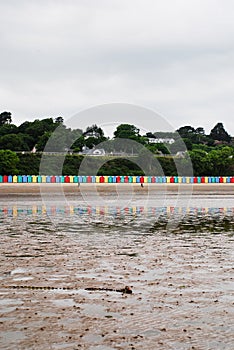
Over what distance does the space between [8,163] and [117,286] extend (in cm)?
7788

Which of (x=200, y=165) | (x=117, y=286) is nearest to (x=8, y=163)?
(x=200, y=165)

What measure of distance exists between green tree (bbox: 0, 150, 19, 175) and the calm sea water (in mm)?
67403

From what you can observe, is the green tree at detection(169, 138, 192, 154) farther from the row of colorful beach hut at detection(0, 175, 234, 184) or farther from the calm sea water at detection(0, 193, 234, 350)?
the calm sea water at detection(0, 193, 234, 350)

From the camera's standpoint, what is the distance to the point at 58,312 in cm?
848

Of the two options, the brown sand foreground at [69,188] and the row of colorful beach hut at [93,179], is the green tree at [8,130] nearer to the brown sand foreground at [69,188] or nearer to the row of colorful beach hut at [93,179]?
the row of colorful beach hut at [93,179]

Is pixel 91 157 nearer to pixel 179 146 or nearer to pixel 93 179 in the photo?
pixel 93 179

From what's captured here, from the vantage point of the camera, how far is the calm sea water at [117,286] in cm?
727

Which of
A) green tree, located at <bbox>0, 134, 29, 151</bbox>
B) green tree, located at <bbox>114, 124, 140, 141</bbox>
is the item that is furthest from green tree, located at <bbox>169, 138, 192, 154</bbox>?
green tree, located at <bbox>0, 134, 29, 151</bbox>

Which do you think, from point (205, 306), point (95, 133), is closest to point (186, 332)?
point (205, 306)

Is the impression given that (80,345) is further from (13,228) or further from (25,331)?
(13,228)

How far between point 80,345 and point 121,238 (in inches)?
431

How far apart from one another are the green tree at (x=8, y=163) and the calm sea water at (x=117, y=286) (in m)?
67.4

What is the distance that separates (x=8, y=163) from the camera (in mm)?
86000

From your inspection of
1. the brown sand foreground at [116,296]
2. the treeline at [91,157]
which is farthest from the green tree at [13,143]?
the brown sand foreground at [116,296]
